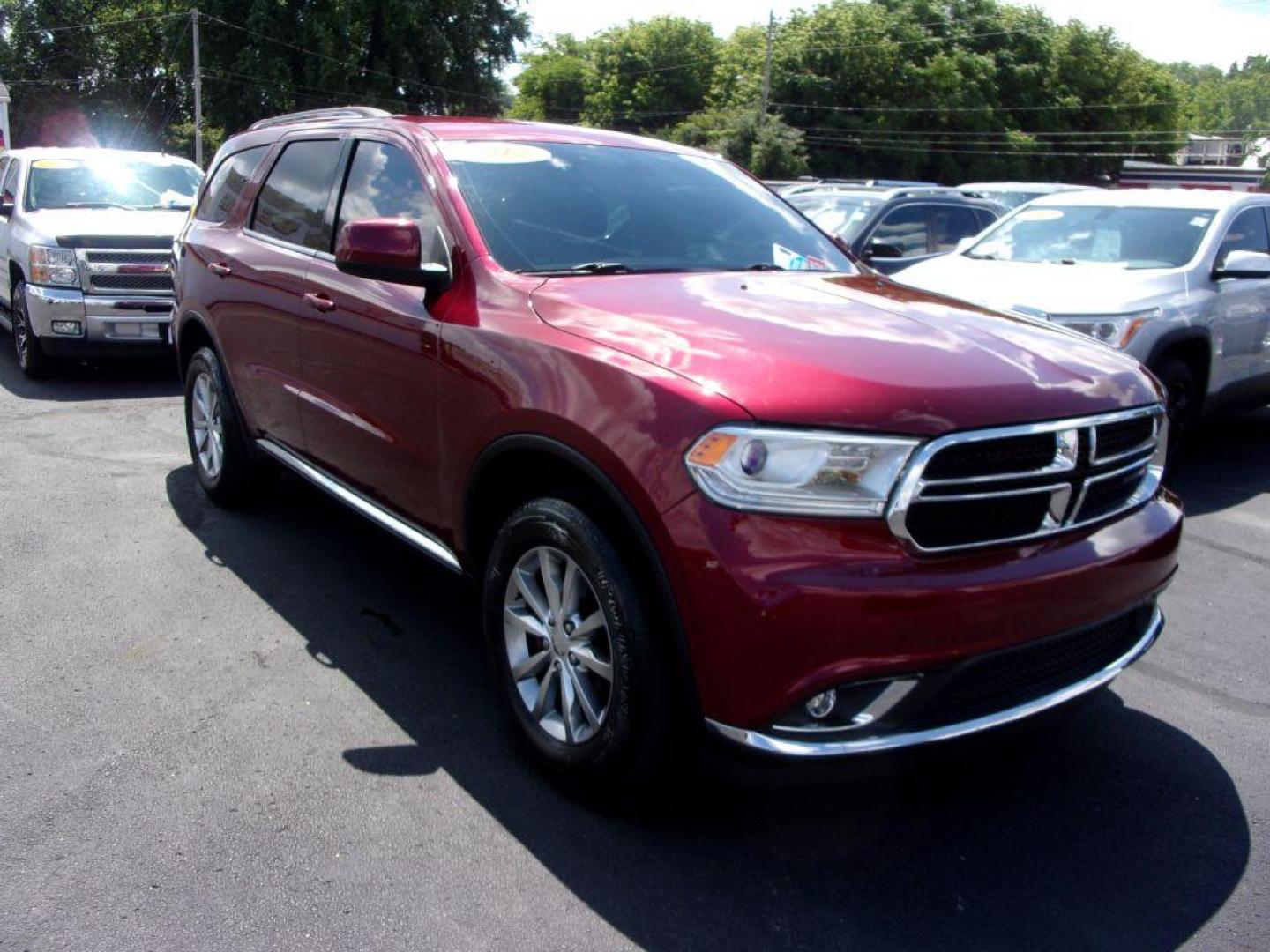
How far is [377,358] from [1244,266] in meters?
5.59

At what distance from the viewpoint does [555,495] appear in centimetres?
313

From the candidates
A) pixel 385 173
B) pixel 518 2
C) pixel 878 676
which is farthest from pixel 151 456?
pixel 518 2

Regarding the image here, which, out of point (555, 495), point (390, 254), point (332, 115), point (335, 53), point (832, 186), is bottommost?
point (555, 495)

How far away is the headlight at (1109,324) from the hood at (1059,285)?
0.11 ft

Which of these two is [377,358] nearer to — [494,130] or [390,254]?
[390,254]

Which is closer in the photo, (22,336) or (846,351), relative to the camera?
(846,351)

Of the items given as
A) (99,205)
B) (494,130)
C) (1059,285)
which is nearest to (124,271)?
(99,205)

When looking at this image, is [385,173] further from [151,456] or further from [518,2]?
[518,2]

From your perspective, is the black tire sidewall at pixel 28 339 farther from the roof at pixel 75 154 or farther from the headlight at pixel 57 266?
the roof at pixel 75 154

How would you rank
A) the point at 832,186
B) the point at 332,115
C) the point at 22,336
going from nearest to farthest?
the point at 332,115 < the point at 22,336 < the point at 832,186

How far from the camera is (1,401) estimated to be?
852 centimetres

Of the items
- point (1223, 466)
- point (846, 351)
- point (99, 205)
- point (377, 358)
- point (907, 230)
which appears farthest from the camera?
point (907, 230)

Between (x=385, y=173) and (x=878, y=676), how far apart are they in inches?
107

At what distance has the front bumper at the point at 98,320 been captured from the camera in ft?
28.9
